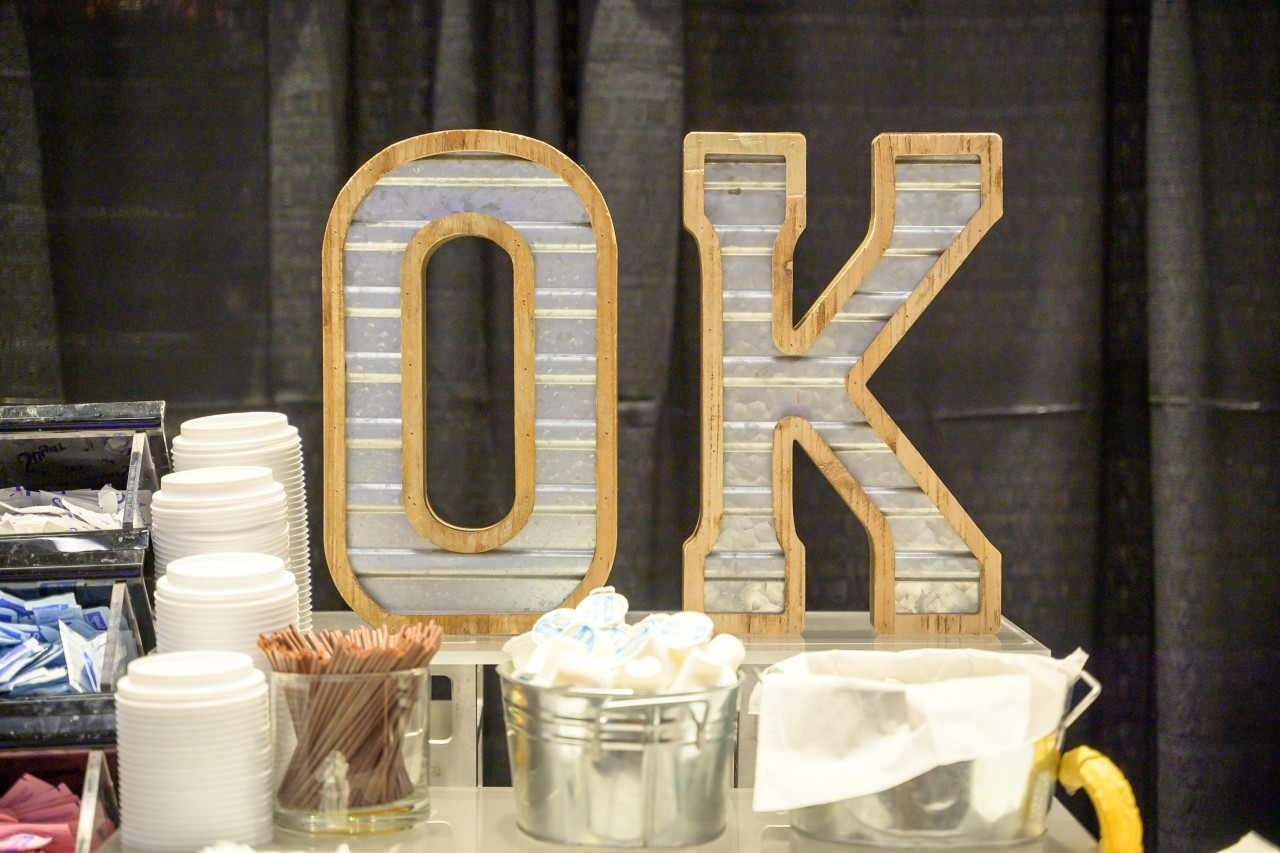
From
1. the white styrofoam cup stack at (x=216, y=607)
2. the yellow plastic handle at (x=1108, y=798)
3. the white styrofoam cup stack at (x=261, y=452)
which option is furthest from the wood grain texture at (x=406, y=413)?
the yellow plastic handle at (x=1108, y=798)

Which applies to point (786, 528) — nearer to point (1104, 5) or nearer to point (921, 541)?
point (921, 541)

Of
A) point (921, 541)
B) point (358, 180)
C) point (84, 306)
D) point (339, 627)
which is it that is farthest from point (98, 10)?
point (921, 541)

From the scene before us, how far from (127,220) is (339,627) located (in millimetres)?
708

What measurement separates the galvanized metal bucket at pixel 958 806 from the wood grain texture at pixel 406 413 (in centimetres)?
43

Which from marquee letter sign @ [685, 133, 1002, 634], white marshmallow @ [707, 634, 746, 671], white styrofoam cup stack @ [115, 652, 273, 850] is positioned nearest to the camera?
white styrofoam cup stack @ [115, 652, 273, 850]

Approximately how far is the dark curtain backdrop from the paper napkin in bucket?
663mm

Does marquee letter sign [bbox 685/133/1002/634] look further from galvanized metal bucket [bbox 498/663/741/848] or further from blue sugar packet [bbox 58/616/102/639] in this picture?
blue sugar packet [bbox 58/616/102/639]

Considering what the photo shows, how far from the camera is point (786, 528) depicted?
1.48 meters

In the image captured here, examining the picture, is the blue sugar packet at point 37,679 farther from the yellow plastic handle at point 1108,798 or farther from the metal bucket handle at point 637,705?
the yellow plastic handle at point 1108,798

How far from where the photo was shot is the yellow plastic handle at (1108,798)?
44.4 inches

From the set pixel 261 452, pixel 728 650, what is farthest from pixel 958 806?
pixel 261 452

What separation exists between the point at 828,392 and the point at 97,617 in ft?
2.71

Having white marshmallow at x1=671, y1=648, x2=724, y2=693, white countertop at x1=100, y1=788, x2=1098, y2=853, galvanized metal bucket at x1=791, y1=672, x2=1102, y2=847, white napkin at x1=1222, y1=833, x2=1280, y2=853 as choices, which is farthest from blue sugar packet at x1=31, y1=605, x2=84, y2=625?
white napkin at x1=1222, y1=833, x2=1280, y2=853

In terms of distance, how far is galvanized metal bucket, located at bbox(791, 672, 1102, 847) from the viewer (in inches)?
44.9
